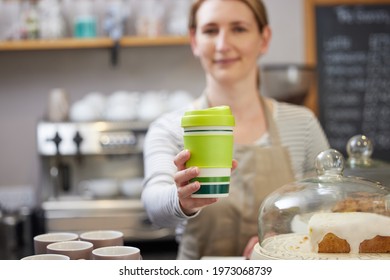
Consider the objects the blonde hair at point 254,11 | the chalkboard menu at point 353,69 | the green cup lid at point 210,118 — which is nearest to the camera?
the green cup lid at point 210,118

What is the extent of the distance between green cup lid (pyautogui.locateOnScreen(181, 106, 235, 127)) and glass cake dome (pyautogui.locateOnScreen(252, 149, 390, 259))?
0.23m

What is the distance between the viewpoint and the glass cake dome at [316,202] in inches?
36.1

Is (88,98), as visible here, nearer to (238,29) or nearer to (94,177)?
(94,177)

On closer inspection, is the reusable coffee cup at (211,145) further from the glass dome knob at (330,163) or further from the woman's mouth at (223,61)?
the woman's mouth at (223,61)

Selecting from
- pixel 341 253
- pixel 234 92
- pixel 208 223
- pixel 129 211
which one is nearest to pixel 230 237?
pixel 208 223

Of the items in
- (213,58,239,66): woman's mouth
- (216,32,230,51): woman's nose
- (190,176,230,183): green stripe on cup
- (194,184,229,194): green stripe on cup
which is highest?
(216,32,230,51): woman's nose

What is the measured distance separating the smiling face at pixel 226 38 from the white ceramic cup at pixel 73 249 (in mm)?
548

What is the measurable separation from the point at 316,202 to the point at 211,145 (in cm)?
26

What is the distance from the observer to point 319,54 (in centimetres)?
332

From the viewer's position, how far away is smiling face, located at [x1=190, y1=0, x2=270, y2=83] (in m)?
1.27

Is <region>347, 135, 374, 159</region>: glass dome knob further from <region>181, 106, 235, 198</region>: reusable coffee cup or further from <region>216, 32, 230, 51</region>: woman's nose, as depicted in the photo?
<region>181, 106, 235, 198</region>: reusable coffee cup

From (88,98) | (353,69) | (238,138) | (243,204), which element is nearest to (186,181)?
(238,138)

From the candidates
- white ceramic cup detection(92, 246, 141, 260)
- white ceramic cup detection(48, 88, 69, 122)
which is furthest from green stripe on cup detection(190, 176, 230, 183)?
white ceramic cup detection(48, 88, 69, 122)

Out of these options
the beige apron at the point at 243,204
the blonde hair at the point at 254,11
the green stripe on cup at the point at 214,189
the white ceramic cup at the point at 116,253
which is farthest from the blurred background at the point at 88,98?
the green stripe on cup at the point at 214,189
